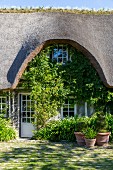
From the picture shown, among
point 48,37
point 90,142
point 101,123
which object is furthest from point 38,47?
point 90,142

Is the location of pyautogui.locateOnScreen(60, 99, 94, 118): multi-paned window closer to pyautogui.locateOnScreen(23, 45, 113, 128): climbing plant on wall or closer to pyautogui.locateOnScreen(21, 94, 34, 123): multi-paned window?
pyautogui.locateOnScreen(23, 45, 113, 128): climbing plant on wall

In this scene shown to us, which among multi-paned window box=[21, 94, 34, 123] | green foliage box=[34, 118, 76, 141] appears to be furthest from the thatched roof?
green foliage box=[34, 118, 76, 141]

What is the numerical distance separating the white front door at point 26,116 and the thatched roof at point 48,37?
1.70 meters

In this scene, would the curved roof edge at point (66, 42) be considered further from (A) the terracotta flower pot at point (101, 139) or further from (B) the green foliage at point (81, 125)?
(A) the terracotta flower pot at point (101, 139)

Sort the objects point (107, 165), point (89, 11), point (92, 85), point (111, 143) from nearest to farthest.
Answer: point (107, 165), point (111, 143), point (92, 85), point (89, 11)

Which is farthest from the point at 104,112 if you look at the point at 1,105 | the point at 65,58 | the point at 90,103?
the point at 1,105

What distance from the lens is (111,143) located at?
48.3ft

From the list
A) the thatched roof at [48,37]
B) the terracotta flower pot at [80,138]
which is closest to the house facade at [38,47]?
the thatched roof at [48,37]

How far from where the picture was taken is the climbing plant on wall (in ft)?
52.7

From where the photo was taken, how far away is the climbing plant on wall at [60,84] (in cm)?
1606

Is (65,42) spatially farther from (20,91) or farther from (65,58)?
(20,91)

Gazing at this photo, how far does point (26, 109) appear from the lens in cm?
1691

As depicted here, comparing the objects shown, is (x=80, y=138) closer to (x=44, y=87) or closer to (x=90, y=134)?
(x=90, y=134)

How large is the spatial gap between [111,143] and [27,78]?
5.34 m
